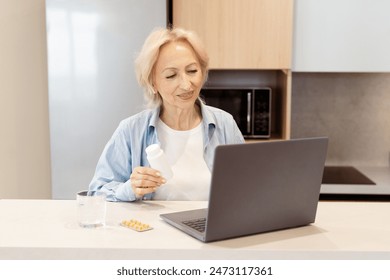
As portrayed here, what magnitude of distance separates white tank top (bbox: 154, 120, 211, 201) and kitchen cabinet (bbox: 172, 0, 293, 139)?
90cm

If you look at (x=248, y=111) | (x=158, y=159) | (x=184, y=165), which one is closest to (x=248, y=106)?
(x=248, y=111)

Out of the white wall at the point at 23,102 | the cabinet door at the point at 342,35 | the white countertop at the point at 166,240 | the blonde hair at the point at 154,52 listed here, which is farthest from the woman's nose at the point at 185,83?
the white wall at the point at 23,102

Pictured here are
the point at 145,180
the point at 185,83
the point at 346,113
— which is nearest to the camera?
the point at 145,180

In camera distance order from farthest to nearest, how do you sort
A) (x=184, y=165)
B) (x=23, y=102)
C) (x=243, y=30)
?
(x=23, y=102)
(x=243, y=30)
(x=184, y=165)

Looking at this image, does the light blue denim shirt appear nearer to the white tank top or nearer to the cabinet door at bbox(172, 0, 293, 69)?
the white tank top

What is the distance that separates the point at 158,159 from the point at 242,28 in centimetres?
155

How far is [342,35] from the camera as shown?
275cm

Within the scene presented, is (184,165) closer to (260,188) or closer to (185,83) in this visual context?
(185,83)

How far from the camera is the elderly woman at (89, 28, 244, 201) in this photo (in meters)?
1.86

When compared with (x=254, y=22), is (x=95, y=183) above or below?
below
